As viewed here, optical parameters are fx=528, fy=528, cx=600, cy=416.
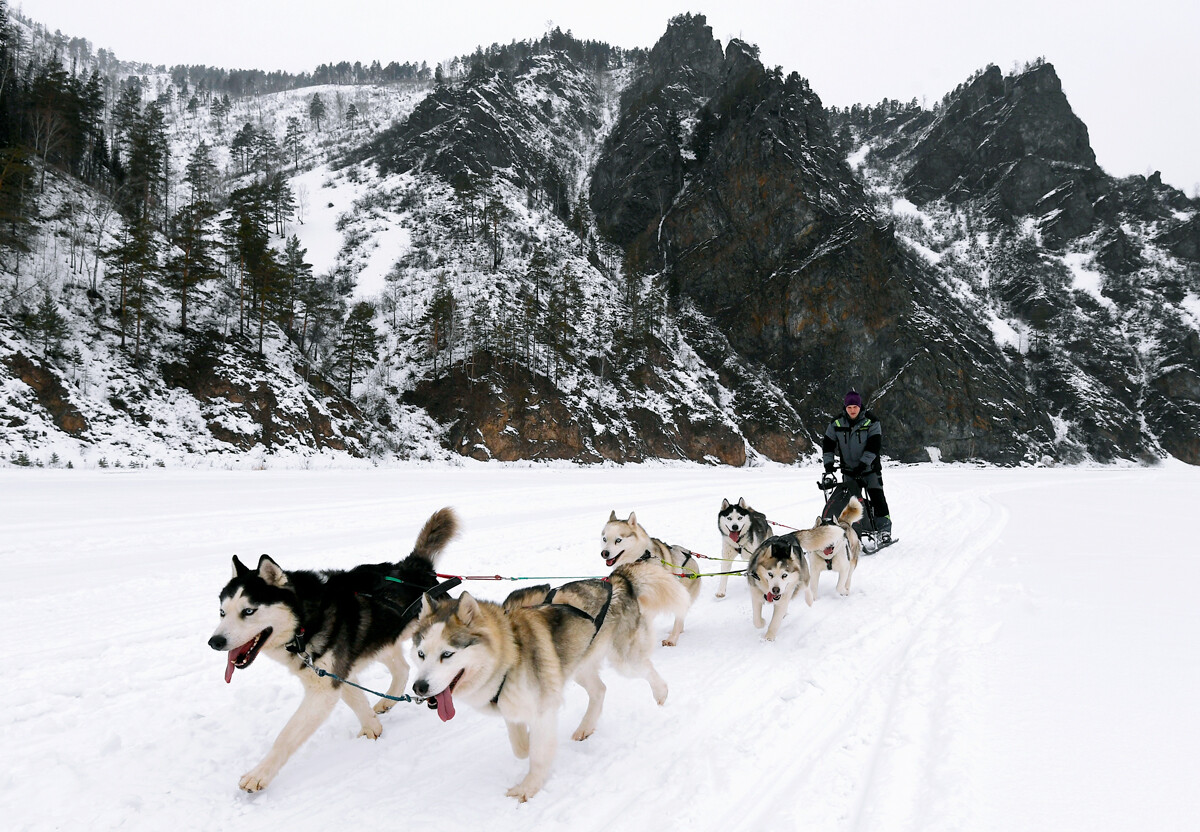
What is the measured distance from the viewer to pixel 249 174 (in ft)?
265

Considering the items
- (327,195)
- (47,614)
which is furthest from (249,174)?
(47,614)

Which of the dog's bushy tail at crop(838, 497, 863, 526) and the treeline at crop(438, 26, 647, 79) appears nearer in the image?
the dog's bushy tail at crop(838, 497, 863, 526)

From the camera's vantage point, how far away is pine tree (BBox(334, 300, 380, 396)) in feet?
138

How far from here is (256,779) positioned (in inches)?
128

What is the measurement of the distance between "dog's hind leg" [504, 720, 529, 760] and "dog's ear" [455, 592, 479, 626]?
98cm

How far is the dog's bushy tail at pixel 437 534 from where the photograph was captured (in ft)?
16.0

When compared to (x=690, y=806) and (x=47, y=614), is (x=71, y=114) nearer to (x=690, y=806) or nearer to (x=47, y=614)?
(x=47, y=614)

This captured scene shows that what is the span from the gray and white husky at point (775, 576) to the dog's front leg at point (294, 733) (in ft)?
13.8

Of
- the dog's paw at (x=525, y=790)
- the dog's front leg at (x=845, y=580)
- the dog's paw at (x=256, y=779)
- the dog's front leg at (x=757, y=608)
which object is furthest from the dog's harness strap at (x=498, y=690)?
the dog's front leg at (x=845, y=580)

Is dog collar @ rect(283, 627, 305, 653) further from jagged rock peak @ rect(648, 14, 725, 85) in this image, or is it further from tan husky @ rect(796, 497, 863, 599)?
jagged rock peak @ rect(648, 14, 725, 85)

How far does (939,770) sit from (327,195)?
8378 cm

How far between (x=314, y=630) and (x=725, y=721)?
9.96ft

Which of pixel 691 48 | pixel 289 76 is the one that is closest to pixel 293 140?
pixel 691 48

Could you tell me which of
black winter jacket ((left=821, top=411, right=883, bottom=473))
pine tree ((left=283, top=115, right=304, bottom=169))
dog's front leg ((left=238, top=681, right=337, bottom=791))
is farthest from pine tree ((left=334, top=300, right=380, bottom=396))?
pine tree ((left=283, top=115, right=304, bottom=169))
